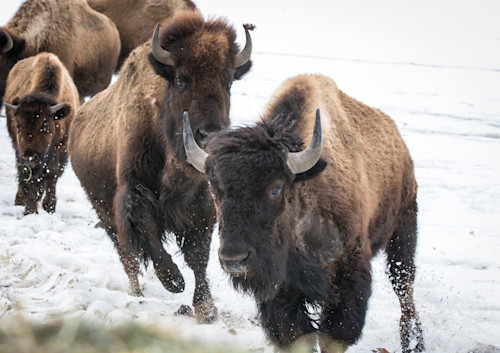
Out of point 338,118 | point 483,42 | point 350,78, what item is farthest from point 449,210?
point 483,42

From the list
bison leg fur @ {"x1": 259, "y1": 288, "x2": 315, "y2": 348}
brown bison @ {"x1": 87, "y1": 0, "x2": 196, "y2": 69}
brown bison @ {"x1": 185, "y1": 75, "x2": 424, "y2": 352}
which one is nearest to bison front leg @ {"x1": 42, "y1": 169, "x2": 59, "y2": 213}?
brown bison @ {"x1": 87, "y1": 0, "x2": 196, "y2": 69}

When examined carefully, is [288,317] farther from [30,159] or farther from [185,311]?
[30,159]

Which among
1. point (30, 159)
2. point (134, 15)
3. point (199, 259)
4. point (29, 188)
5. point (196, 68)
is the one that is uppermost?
point (196, 68)

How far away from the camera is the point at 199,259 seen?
17.9ft

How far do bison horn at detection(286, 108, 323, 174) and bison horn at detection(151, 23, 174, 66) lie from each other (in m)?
1.93

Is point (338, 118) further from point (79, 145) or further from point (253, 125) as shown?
point (79, 145)

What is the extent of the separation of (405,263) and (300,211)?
165 cm

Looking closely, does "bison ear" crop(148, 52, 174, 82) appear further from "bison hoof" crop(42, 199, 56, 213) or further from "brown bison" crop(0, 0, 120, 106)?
"brown bison" crop(0, 0, 120, 106)

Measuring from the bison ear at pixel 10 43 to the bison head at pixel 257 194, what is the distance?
290 inches

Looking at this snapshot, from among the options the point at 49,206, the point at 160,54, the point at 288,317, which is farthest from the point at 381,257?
the point at 49,206

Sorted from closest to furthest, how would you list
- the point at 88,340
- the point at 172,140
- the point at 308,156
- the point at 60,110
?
1. the point at 88,340
2. the point at 308,156
3. the point at 172,140
4. the point at 60,110

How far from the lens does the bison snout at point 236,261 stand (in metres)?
3.22

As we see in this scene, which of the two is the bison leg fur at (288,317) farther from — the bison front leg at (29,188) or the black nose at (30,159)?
the bison front leg at (29,188)

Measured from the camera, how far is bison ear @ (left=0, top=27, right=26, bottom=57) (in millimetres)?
10000
